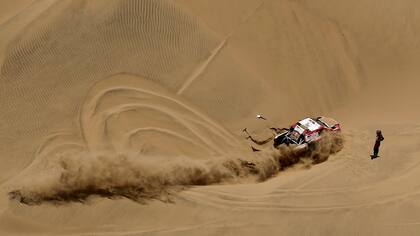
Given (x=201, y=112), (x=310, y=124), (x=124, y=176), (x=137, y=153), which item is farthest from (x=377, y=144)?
(x=124, y=176)

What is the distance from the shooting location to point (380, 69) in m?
18.0

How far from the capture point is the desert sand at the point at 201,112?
12.4 metres

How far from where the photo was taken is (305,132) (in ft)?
49.5

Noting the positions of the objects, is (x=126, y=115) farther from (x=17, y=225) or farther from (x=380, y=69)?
(x=380, y=69)

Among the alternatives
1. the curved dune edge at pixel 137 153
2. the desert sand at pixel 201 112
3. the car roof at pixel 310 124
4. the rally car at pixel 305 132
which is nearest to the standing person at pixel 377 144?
the desert sand at pixel 201 112

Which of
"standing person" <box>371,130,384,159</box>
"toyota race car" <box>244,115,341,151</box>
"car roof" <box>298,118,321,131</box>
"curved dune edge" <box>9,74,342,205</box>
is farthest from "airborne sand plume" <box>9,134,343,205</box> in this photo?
"standing person" <box>371,130,384,159</box>

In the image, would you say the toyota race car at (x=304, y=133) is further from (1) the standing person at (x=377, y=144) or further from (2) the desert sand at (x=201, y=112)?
(1) the standing person at (x=377, y=144)

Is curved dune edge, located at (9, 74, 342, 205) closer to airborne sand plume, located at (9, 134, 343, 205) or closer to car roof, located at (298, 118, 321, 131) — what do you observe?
airborne sand plume, located at (9, 134, 343, 205)

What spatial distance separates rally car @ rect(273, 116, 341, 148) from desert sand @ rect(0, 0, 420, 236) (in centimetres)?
52

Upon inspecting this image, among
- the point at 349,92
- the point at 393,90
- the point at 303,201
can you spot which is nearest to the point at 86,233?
the point at 303,201

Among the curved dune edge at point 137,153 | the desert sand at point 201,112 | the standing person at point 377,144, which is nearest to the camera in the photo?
the desert sand at point 201,112

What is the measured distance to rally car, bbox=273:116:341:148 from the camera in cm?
1510

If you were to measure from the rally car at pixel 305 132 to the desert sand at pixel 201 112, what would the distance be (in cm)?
52

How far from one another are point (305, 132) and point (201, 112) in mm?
3117
